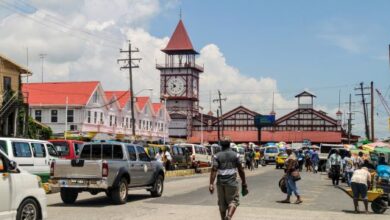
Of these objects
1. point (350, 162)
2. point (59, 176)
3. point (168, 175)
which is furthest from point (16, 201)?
point (168, 175)

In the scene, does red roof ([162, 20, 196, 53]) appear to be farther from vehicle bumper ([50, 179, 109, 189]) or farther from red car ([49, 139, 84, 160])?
vehicle bumper ([50, 179, 109, 189])

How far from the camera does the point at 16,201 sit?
10688mm

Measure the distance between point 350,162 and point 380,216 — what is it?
36.6 feet

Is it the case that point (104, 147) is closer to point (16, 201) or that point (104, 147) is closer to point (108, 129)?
point (16, 201)

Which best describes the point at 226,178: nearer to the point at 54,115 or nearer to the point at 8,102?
the point at 8,102

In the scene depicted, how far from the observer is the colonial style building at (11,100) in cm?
4425

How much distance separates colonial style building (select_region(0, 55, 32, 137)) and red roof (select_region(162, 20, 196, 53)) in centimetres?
7282

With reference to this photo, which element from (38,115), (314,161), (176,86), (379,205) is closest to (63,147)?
(379,205)

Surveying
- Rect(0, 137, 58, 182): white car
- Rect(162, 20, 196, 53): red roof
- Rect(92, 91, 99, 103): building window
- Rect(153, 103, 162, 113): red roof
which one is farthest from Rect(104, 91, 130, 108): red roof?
Rect(0, 137, 58, 182): white car

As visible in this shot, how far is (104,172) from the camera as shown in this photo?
54.3ft

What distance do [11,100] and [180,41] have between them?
7892 cm

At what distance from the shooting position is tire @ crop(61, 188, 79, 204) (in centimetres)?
1725

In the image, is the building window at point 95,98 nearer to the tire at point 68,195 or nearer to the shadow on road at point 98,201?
the shadow on road at point 98,201

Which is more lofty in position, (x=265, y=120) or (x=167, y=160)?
(x=265, y=120)
